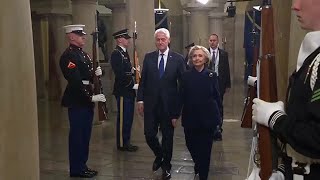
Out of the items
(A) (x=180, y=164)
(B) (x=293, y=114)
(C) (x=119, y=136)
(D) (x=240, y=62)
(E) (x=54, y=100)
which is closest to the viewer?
(B) (x=293, y=114)

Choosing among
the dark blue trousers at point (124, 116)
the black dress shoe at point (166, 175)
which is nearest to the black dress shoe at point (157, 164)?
the black dress shoe at point (166, 175)

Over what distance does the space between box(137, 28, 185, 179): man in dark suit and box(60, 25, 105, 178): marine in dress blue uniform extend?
0.61 metres

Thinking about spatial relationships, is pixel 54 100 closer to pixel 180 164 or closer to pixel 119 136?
pixel 119 136

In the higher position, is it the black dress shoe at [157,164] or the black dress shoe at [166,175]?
the black dress shoe at [157,164]

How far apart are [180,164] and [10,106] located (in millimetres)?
3501

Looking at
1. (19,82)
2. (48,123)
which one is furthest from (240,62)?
(19,82)

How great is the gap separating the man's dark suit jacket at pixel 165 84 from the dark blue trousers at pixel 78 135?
2.36 ft

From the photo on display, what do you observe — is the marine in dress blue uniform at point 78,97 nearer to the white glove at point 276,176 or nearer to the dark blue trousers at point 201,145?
the dark blue trousers at point 201,145

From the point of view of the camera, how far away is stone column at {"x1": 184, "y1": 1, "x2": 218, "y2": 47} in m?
15.5

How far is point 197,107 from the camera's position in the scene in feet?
17.1

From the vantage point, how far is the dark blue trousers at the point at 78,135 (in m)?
5.72

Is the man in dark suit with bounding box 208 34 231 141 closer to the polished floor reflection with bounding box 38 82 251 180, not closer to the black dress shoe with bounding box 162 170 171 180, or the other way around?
the polished floor reflection with bounding box 38 82 251 180

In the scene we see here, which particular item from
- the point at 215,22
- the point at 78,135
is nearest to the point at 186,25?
the point at 215,22

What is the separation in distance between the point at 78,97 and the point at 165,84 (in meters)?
1.02
